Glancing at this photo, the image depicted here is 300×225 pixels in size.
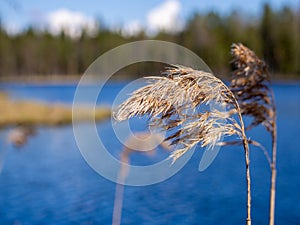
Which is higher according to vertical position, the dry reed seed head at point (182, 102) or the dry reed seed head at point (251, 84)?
the dry reed seed head at point (251, 84)

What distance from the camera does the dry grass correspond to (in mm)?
30344

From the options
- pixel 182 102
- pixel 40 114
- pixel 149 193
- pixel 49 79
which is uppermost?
pixel 49 79

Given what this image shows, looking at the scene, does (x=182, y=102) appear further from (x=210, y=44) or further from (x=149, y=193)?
(x=210, y=44)

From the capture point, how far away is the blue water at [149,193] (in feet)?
36.2

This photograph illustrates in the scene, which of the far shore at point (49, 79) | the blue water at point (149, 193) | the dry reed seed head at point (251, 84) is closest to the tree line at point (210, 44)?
the far shore at point (49, 79)

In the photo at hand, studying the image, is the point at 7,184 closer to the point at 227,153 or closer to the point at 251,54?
the point at 227,153

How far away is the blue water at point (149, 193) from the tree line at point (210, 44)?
39.9 meters

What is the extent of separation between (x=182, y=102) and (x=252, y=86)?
5.94 ft

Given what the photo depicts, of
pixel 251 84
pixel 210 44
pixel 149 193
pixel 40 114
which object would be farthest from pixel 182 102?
pixel 210 44

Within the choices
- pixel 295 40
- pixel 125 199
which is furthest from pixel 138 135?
pixel 295 40

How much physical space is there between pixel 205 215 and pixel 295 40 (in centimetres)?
6101

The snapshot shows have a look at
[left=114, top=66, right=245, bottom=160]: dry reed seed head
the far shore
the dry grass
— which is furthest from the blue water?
the far shore

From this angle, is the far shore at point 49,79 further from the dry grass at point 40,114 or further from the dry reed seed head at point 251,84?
the dry reed seed head at point 251,84

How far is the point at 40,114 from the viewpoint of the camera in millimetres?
32156
